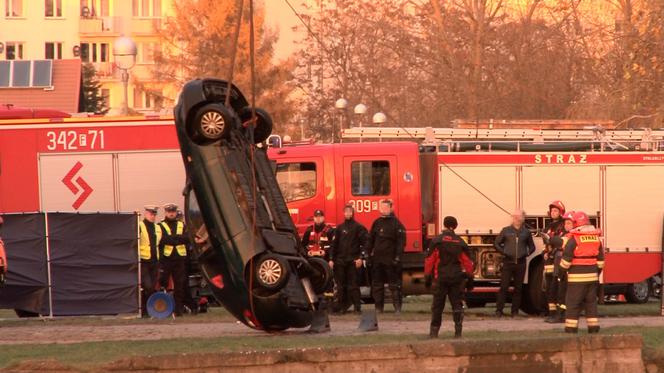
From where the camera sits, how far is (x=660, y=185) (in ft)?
81.1

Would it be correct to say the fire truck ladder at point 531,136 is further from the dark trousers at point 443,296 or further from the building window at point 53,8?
the building window at point 53,8

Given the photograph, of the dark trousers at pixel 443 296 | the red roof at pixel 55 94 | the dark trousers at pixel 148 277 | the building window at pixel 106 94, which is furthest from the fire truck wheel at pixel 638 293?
the building window at pixel 106 94

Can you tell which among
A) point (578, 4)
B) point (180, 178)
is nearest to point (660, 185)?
point (180, 178)

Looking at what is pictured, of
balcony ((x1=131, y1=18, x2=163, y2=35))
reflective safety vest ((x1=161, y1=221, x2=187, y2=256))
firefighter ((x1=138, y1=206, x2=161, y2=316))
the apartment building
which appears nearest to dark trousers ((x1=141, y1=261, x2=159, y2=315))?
firefighter ((x1=138, y1=206, x2=161, y2=316))

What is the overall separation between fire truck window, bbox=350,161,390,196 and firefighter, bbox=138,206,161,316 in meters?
3.25

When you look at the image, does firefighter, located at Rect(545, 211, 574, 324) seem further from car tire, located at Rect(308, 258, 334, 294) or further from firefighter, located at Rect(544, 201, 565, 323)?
car tire, located at Rect(308, 258, 334, 294)

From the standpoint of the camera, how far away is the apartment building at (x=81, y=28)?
90.4 metres

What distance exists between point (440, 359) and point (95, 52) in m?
77.4

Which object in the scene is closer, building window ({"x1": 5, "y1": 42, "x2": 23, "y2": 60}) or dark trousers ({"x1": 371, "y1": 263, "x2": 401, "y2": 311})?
dark trousers ({"x1": 371, "y1": 263, "x2": 401, "y2": 311})

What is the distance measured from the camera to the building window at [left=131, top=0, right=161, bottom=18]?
9150cm

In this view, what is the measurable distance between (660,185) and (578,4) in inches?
936

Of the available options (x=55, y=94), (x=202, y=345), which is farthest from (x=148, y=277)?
(x=55, y=94)

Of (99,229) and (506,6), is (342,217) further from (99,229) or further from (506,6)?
(506,6)

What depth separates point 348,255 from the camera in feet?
77.6
